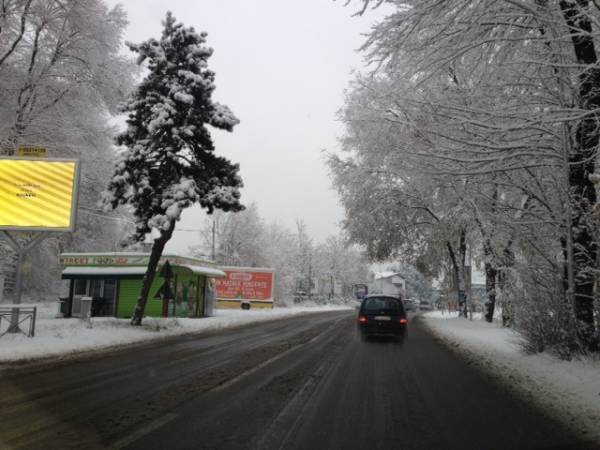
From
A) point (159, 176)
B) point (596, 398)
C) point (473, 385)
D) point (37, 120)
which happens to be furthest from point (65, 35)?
point (596, 398)

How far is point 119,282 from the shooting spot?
2709 centimetres

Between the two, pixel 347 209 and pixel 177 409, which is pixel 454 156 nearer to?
pixel 177 409

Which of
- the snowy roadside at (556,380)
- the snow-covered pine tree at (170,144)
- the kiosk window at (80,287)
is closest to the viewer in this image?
the snowy roadside at (556,380)

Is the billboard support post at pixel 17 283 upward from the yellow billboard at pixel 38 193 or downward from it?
downward

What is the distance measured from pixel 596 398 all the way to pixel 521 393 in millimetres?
1052

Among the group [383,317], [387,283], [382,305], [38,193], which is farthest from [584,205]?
[387,283]

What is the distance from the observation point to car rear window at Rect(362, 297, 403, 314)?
54.6 ft

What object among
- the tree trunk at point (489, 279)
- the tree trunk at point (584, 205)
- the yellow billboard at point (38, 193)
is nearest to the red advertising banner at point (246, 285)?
the tree trunk at point (489, 279)

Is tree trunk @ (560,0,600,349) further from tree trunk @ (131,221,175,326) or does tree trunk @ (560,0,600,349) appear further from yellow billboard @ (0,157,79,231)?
tree trunk @ (131,221,175,326)

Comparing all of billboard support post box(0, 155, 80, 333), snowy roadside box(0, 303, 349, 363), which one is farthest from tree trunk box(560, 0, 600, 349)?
billboard support post box(0, 155, 80, 333)

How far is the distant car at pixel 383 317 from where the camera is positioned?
A: 1636 cm

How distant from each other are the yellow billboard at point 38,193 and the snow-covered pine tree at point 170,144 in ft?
11.3

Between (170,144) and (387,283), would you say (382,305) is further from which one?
(387,283)

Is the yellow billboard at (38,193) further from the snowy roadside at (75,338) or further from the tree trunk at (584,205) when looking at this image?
the tree trunk at (584,205)
